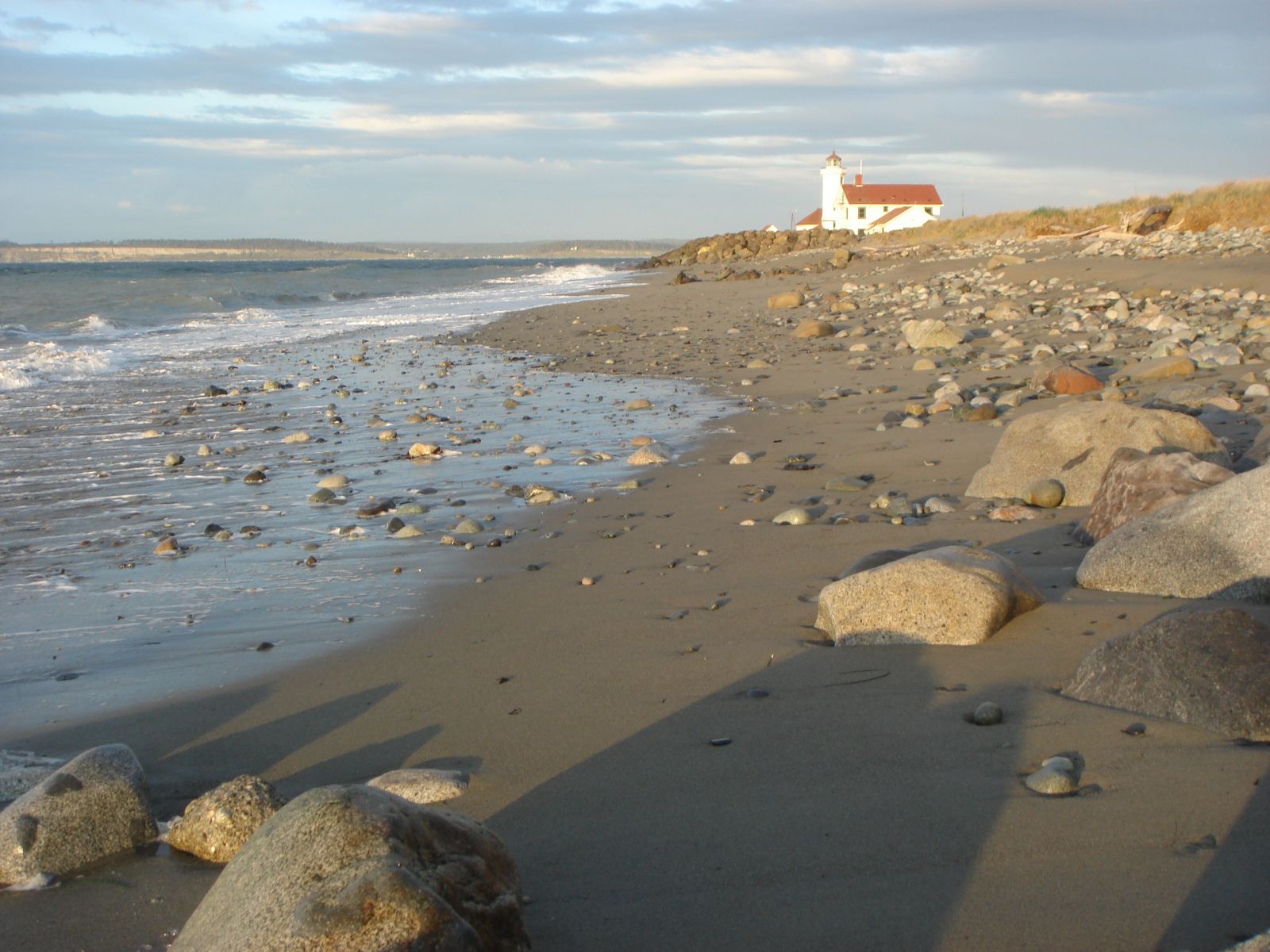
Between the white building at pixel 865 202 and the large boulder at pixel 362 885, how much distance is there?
251 feet

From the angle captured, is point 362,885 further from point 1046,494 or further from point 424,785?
point 1046,494

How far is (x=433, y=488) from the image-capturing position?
705cm

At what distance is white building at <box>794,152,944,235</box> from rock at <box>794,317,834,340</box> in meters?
63.0

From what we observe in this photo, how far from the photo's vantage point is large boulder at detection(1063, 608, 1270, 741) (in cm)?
291

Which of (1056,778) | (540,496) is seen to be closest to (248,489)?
(540,496)

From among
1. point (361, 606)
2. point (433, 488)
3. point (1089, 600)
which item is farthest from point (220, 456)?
point (1089, 600)

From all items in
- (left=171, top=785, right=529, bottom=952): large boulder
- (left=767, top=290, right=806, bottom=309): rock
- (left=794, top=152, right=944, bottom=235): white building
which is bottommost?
(left=171, top=785, right=529, bottom=952): large boulder

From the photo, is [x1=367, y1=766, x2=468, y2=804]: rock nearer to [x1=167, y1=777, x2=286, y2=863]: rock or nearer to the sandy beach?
the sandy beach

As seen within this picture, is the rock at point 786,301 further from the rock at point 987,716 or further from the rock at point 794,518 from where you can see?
the rock at point 987,716

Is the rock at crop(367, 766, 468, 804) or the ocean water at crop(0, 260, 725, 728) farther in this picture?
the ocean water at crop(0, 260, 725, 728)

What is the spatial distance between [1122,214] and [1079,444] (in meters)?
31.1

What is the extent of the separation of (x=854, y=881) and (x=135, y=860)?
5.98 feet

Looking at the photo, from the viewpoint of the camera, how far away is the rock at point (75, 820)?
267 cm

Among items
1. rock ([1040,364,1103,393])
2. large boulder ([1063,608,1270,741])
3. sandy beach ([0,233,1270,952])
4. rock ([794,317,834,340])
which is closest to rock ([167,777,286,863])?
sandy beach ([0,233,1270,952])
